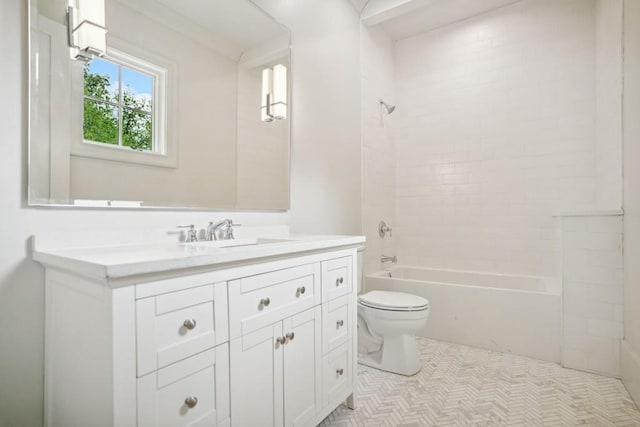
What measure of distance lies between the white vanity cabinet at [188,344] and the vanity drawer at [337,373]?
21 mm

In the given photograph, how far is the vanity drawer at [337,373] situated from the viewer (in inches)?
61.8

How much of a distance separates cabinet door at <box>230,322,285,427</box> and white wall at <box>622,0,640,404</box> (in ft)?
6.34

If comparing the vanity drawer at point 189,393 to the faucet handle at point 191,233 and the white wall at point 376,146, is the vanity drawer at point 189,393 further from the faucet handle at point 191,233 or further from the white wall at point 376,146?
the white wall at point 376,146

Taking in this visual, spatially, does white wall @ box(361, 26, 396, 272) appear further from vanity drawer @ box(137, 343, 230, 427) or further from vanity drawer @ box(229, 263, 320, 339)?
vanity drawer @ box(137, 343, 230, 427)

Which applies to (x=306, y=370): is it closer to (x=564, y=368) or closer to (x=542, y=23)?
(x=564, y=368)

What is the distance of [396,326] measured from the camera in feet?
7.08

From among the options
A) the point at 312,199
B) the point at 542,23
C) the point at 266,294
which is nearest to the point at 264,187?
the point at 312,199

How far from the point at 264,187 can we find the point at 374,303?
40.5 inches

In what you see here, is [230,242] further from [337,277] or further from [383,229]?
[383,229]

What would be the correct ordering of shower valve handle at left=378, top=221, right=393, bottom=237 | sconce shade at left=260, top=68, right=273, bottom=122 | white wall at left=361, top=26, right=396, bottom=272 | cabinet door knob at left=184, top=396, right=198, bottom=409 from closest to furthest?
cabinet door knob at left=184, top=396, right=198, bottom=409 < sconce shade at left=260, top=68, right=273, bottom=122 < white wall at left=361, top=26, right=396, bottom=272 < shower valve handle at left=378, top=221, right=393, bottom=237

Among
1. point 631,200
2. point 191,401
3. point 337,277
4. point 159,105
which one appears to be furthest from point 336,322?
point 631,200

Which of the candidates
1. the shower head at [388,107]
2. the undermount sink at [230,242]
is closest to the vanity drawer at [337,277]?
the undermount sink at [230,242]

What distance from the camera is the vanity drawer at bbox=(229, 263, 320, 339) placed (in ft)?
3.79

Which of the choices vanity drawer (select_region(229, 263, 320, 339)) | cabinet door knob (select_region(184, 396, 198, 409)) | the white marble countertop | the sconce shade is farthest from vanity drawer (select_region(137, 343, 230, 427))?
the sconce shade
